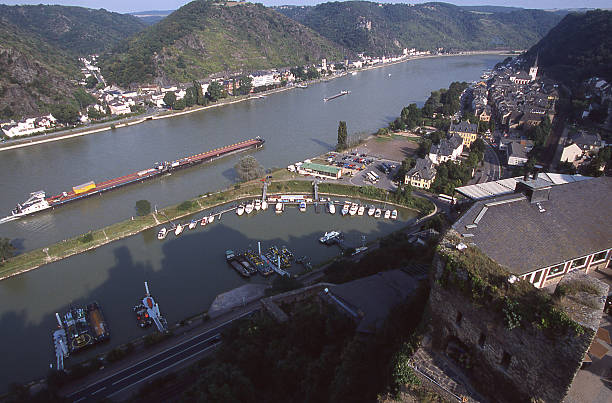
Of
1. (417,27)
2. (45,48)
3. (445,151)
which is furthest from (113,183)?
(417,27)

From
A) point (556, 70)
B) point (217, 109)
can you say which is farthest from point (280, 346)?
point (556, 70)

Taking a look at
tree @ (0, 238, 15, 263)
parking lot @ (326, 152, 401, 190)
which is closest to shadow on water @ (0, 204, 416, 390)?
tree @ (0, 238, 15, 263)

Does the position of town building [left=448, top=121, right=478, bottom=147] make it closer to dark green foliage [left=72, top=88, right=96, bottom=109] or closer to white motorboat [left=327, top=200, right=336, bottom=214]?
white motorboat [left=327, top=200, right=336, bottom=214]

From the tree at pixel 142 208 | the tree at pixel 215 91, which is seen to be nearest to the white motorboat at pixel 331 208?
the tree at pixel 142 208

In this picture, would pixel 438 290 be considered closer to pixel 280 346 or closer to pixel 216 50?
pixel 280 346

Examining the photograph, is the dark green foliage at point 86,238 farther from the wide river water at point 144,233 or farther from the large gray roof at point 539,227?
the large gray roof at point 539,227

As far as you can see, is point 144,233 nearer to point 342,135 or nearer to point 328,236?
point 328,236
